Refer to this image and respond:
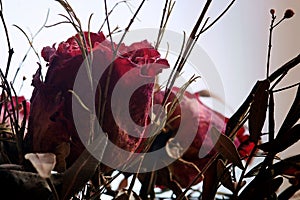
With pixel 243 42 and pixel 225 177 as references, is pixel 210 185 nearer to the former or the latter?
pixel 225 177

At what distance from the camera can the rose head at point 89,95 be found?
29 centimetres

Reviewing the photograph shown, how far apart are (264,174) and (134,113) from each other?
0.08 meters

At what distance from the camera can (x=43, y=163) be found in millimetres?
242

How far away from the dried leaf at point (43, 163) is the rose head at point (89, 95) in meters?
0.04

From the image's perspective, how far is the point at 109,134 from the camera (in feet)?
0.96

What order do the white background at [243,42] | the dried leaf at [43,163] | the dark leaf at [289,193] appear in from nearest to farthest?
the dried leaf at [43,163] → the dark leaf at [289,193] → the white background at [243,42]

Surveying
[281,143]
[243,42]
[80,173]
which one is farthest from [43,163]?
[243,42]

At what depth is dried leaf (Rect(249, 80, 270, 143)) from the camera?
1.01 feet

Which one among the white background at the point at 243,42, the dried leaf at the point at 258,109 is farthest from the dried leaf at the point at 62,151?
the white background at the point at 243,42

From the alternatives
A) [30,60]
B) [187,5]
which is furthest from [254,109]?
[187,5]

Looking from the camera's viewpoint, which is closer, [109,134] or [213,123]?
[109,134]

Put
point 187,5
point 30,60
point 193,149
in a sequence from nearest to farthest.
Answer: point 193,149, point 30,60, point 187,5

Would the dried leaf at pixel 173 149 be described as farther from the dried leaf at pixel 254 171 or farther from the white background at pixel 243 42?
the white background at pixel 243 42

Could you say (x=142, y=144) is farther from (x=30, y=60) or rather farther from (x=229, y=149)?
→ (x=30, y=60)
